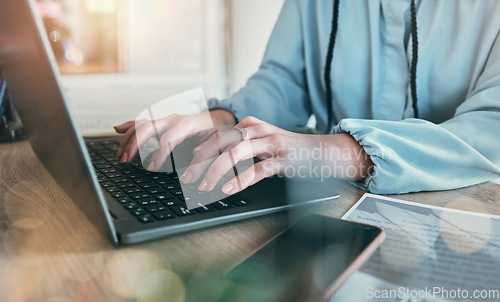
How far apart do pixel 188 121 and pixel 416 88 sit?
439 millimetres

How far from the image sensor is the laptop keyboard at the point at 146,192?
0.34 metres

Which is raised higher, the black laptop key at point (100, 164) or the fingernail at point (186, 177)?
the fingernail at point (186, 177)

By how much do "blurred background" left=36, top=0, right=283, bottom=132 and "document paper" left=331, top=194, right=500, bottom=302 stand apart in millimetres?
1511

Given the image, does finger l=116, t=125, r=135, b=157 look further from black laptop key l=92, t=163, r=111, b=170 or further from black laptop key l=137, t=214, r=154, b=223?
black laptop key l=137, t=214, r=154, b=223

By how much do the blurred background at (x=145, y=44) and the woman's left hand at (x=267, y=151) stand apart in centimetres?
135

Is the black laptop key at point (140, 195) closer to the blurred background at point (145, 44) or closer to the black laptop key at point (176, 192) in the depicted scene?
the black laptop key at point (176, 192)

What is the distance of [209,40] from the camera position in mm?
1937

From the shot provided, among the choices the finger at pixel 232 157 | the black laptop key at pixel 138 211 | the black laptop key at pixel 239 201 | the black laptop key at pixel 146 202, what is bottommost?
the black laptop key at pixel 239 201

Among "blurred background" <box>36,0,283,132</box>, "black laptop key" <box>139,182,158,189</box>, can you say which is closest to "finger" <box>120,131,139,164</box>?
"black laptop key" <box>139,182,158,189</box>

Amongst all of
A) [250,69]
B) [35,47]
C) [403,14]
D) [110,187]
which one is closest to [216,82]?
[250,69]

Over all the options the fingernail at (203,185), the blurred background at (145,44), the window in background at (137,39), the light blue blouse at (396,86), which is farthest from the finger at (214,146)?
the window in background at (137,39)

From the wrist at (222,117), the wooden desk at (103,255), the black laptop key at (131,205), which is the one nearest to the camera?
the wooden desk at (103,255)

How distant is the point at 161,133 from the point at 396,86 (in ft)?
1.57

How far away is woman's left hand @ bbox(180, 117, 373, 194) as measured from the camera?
0.43 meters
